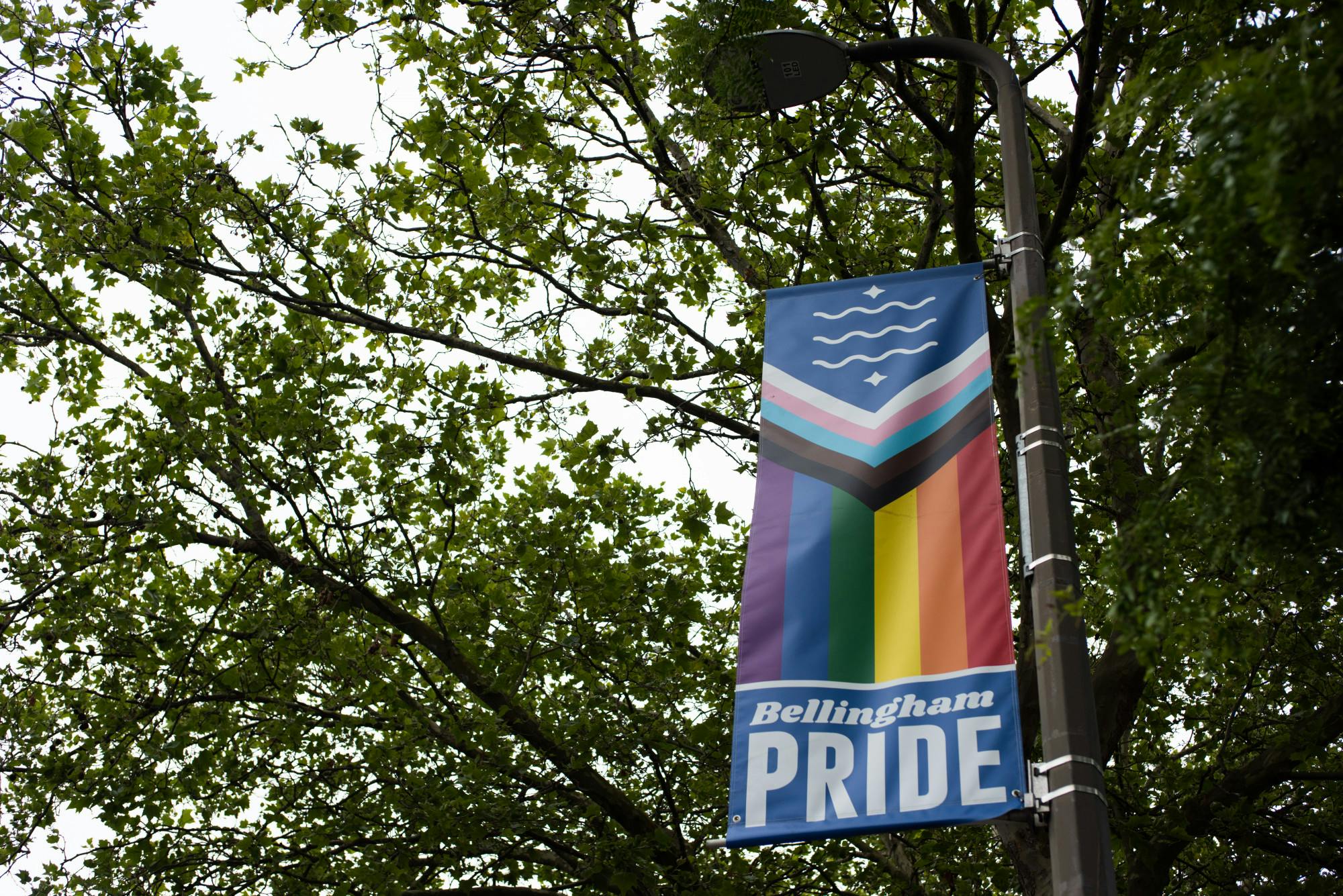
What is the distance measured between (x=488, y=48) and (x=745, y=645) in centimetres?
704

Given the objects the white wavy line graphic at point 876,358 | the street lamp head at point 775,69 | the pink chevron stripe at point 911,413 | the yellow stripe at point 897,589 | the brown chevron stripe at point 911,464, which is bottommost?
the yellow stripe at point 897,589

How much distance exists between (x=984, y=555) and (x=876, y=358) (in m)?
1.02

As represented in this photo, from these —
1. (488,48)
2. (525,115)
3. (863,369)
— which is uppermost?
(488,48)

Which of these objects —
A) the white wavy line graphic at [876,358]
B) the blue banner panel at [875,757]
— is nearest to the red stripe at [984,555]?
the blue banner panel at [875,757]

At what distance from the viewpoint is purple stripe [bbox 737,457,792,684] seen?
4602 millimetres

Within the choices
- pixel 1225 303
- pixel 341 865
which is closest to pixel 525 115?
pixel 341 865

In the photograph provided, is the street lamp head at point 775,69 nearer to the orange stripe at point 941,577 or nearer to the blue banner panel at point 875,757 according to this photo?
the orange stripe at point 941,577

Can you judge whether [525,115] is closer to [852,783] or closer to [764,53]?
[764,53]

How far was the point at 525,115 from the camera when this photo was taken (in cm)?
984

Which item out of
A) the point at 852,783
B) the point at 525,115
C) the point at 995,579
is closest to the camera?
the point at 852,783

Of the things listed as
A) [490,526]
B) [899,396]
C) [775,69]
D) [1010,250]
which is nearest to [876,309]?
[899,396]

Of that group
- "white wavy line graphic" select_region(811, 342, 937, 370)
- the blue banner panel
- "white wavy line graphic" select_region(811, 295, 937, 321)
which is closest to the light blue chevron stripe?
"white wavy line graphic" select_region(811, 342, 937, 370)

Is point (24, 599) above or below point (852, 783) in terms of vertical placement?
above

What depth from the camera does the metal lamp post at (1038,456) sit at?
149 inches
